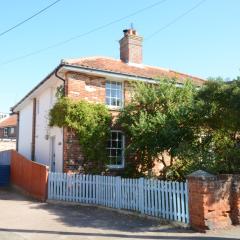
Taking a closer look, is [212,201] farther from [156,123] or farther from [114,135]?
[114,135]

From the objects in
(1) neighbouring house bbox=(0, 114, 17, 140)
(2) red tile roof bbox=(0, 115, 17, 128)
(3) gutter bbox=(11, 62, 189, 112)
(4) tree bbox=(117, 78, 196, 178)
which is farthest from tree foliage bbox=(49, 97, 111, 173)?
(2) red tile roof bbox=(0, 115, 17, 128)

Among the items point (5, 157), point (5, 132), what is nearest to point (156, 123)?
point (5, 157)

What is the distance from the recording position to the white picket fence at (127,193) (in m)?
10.2

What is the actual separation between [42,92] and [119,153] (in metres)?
6.64

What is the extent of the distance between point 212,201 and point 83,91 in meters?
9.03

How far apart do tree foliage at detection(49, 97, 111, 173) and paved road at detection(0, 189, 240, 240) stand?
3.18 m


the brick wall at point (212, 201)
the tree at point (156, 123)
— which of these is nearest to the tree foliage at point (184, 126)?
the tree at point (156, 123)

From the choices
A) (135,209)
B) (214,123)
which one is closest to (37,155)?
(135,209)

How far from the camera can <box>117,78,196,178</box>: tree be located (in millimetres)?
13922

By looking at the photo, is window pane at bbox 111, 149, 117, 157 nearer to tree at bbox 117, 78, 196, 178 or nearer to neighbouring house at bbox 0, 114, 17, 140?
tree at bbox 117, 78, 196, 178

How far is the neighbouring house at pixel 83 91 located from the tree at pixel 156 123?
4.24 feet

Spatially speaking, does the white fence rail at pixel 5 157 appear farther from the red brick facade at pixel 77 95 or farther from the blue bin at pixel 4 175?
the red brick facade at pixel 77 95

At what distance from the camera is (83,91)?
54.9ft

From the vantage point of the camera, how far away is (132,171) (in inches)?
661
